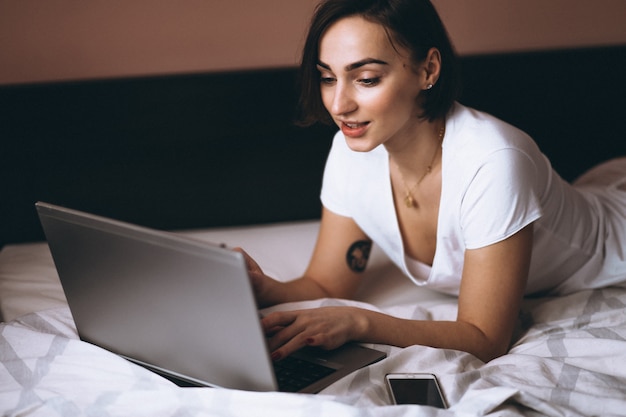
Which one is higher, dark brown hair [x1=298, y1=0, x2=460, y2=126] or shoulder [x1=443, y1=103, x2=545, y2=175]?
dark brown hair [x1=298, y1=0, x2=460, y2=126]

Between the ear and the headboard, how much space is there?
2.47 ft

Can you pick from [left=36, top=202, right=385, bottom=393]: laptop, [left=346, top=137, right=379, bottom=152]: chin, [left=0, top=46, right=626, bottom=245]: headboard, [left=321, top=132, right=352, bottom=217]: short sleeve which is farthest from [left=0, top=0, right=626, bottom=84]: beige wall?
[left=36, top=202, right=385, bottom=393]: laptop

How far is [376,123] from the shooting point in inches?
51.4

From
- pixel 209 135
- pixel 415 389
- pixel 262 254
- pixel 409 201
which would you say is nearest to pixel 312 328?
pixel 415 389

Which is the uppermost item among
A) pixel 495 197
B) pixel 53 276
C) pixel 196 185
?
pixel 495 197

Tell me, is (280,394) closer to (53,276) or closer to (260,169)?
(53,276)

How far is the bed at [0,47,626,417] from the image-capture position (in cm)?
102

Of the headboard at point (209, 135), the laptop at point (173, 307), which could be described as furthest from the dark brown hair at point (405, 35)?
the headboard at point (209, 135)

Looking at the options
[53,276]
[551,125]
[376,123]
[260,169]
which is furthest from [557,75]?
[53,276]

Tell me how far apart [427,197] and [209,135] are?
0.84m

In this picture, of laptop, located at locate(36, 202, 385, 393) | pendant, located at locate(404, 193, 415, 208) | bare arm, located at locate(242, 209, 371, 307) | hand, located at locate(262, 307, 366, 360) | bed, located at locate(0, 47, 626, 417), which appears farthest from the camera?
bare arm, located at locate(242, 209, 371, 307)

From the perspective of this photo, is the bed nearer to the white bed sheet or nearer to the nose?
the white bed sheet

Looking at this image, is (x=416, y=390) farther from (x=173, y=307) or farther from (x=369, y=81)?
(x=369, y=81)

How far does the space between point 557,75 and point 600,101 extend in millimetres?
170
